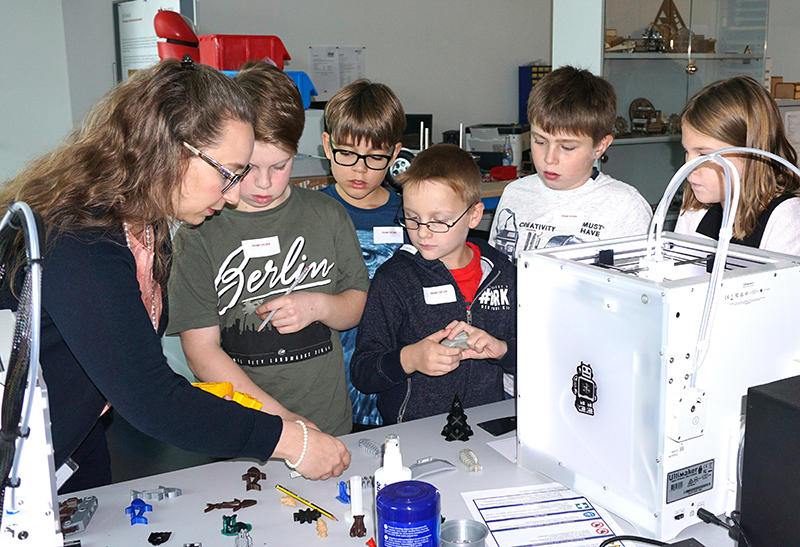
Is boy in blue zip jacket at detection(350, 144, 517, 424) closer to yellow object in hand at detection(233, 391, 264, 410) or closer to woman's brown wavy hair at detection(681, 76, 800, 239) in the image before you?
yellow object in hand at detection(233, 391, 264, 410)

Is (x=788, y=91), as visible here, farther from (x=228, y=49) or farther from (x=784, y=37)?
(x=228, y=49)

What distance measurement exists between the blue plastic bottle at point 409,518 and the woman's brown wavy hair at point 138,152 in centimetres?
57

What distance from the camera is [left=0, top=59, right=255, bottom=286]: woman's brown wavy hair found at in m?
1.00

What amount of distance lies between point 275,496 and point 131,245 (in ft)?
1.60

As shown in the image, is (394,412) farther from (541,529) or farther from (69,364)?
(69,364)

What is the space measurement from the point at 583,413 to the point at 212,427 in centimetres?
58

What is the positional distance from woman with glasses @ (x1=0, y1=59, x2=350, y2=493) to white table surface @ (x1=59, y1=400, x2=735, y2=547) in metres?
0.09

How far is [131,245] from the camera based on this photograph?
1.07 metres

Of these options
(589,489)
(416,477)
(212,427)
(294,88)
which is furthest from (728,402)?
(294,88)

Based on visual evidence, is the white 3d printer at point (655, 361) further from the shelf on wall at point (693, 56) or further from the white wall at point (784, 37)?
the white wall at point (784, 37)

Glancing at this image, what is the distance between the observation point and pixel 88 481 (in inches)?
52.9

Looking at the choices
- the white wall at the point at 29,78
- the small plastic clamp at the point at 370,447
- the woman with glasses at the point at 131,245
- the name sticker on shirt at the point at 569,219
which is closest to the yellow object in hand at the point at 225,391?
the woman with glasses at the point at 131,245

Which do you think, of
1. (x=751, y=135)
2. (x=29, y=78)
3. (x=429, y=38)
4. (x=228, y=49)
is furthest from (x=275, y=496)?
(x=429, y=38)

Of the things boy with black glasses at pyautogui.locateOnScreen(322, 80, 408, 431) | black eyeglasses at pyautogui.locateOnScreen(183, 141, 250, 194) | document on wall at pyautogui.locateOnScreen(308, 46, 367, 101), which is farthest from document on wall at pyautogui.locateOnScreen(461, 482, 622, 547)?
document on wall at pyautogui.locateOnScreen(308, 46, 367, 101)
